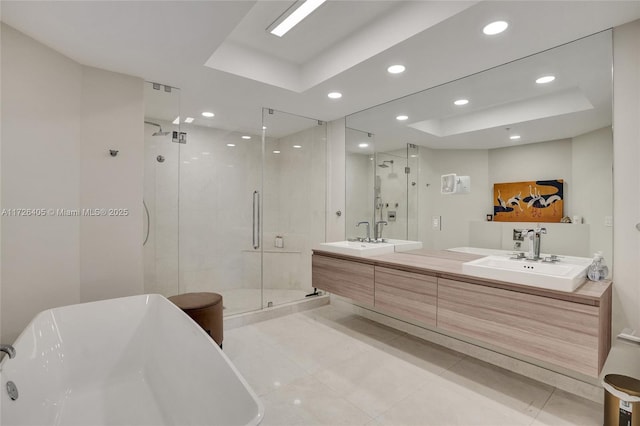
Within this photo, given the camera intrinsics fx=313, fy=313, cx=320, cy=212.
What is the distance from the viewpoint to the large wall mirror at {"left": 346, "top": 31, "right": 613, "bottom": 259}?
2.12 meters

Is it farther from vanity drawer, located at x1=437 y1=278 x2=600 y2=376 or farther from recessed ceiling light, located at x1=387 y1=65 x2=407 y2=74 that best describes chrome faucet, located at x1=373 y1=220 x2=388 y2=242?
recessed ceiling light, located at x1=387 y1=65 x2=407 y2=74

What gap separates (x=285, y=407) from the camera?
2029mm

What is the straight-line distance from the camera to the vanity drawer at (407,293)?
2.49 meters

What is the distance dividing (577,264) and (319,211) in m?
2.86

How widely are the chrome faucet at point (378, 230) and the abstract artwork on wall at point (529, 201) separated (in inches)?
51.5

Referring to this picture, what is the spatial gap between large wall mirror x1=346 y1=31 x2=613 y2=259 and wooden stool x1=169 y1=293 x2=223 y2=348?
6.69 ft

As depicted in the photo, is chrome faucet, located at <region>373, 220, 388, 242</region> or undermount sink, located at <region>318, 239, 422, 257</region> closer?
undermount sink, located at <region>318, 239, 422, 257</region>

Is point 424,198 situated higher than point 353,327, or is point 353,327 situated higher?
point 424,198

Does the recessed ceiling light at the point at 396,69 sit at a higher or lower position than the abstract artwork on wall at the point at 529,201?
higher

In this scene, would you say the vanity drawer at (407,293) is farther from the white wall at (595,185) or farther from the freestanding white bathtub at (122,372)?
the freestanding white bathtub at (122,372)

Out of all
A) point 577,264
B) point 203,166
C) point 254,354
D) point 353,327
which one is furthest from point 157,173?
point 577,264

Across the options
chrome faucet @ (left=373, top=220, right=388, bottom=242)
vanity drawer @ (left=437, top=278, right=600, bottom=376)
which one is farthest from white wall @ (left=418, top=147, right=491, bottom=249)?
vanity drawer @ (left=437, top=278, right=600, bottom=376)

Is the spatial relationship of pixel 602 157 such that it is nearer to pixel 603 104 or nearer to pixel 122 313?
pixel 603 104

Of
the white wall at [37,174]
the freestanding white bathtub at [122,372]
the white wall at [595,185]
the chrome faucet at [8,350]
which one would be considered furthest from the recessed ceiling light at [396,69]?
the chrome faucet at [8,350]
